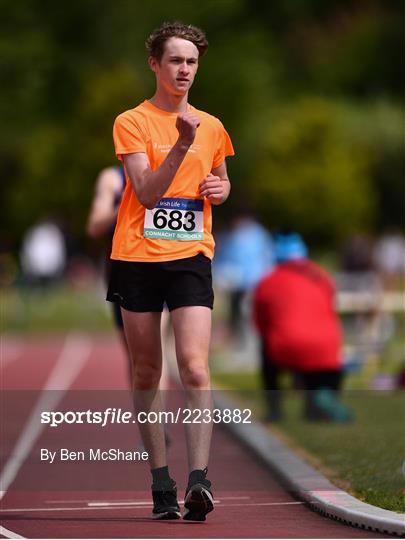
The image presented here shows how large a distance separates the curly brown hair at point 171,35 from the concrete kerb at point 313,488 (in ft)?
6.75

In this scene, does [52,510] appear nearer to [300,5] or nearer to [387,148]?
[387,148]

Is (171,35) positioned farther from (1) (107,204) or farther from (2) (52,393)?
(2) (52,393)

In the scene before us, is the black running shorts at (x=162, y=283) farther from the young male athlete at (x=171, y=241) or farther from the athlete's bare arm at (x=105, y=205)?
the athlete's bare arm at (x=105, y=205)

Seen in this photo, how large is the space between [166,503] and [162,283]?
928mm

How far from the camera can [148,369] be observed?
7.25 metres

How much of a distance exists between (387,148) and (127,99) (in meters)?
24.7

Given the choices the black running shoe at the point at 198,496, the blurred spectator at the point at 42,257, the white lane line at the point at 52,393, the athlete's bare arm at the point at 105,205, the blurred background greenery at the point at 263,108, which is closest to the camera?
the black running shoe at the point at 198,496

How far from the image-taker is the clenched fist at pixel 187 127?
673 cm

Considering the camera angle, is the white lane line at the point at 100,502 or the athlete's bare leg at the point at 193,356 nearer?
the athlete's bare leg at the point at 193,356

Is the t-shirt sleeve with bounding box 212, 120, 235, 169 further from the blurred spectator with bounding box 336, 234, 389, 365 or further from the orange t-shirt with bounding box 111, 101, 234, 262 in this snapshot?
the blurred spectator with bounding box 336, 234, 389, 365

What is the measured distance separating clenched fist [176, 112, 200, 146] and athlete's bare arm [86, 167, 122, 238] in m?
2.71

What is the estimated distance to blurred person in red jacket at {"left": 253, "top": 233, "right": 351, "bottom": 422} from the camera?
12.7 meters

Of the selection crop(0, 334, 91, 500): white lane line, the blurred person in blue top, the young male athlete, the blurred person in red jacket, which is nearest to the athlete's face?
the young male athlete

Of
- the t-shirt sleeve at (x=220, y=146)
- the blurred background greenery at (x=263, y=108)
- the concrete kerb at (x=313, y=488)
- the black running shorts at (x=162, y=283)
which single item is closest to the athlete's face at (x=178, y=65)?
the t-shirt sleeve at (x=220, y=146)
